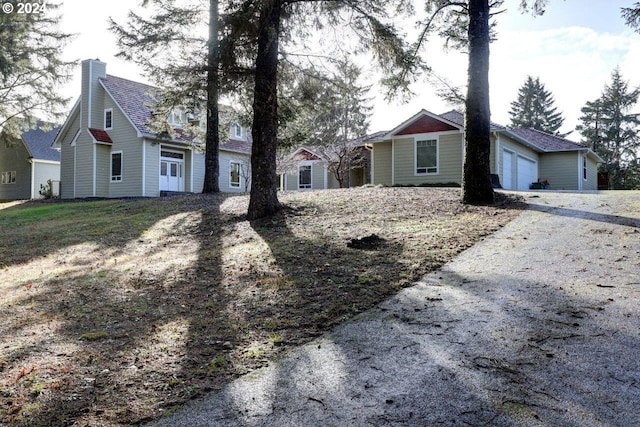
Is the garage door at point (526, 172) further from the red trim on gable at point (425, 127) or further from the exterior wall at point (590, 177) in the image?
the red trim on gable at point (425, 127)

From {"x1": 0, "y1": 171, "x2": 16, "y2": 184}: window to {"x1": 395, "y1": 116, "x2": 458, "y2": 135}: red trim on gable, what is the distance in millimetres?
27838

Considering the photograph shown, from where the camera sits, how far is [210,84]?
10016mm

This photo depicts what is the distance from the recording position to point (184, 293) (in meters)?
5.11

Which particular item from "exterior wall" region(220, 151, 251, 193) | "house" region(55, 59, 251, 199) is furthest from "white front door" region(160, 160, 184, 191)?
"exterior wall" region(220, 151, 251, 193)

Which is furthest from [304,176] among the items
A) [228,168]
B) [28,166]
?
[28,166]

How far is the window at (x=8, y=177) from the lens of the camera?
3169 cm

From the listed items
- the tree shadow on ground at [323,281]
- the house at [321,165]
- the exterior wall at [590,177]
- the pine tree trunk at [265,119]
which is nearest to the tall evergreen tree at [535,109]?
the exterior wall at [590,177]

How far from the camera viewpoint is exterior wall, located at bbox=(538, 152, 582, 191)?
22797 mm

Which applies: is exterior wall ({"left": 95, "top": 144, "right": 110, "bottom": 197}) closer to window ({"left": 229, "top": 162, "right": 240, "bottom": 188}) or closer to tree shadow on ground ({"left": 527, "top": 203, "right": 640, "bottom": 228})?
window ({"left": 229, "top": 162, "right": 240, "bottom": 188})

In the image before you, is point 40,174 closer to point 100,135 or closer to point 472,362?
point 100,135

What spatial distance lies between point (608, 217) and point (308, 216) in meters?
5.30

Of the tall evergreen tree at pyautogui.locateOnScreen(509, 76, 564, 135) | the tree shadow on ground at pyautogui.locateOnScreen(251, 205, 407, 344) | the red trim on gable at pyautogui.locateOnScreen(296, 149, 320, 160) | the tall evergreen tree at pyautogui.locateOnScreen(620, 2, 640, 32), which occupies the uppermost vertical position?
the tall evergreen tree at pyautogui.locateOnScreen(509, 76, 564, 135)

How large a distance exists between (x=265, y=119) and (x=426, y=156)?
1147cm

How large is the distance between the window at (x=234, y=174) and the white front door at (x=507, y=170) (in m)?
14.8
